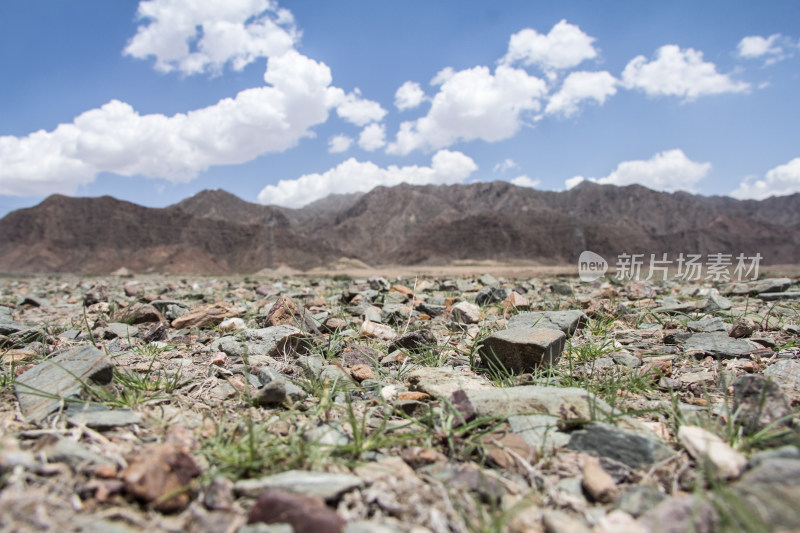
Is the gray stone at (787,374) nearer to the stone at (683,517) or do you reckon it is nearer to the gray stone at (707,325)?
the gray stone at (707,325)

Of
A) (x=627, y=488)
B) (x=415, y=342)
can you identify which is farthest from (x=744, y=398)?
(x=415, y=342)

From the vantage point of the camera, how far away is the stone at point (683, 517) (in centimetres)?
111

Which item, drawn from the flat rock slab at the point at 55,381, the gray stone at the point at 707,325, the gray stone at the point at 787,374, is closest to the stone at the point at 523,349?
the gray stone at the point at 787,374

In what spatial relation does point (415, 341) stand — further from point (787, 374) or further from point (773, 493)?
point (773, 493)

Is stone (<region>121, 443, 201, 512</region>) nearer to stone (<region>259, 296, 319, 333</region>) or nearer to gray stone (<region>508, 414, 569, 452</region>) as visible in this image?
gray stone (<region>508, 414, 569, 452</region>)

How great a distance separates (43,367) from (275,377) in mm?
1036

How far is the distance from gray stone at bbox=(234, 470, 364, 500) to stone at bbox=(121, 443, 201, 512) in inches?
5.7

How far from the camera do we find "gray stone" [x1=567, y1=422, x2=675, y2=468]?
1.52 m

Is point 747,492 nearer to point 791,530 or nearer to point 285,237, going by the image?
point 791,530

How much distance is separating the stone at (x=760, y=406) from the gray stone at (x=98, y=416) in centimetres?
225

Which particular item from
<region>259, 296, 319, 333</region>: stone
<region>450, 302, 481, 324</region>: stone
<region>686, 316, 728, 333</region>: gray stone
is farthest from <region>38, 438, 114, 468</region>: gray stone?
<region>686, 316, 728, 333</region>: gray stone

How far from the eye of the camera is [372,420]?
192 centimetres

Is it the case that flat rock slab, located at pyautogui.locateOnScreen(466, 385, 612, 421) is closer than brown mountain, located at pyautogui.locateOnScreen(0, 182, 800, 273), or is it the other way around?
flat rock slab, located at pyautogui.locateOnScreen(466, 385, 612, 421)

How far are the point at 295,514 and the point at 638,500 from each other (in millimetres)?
965
